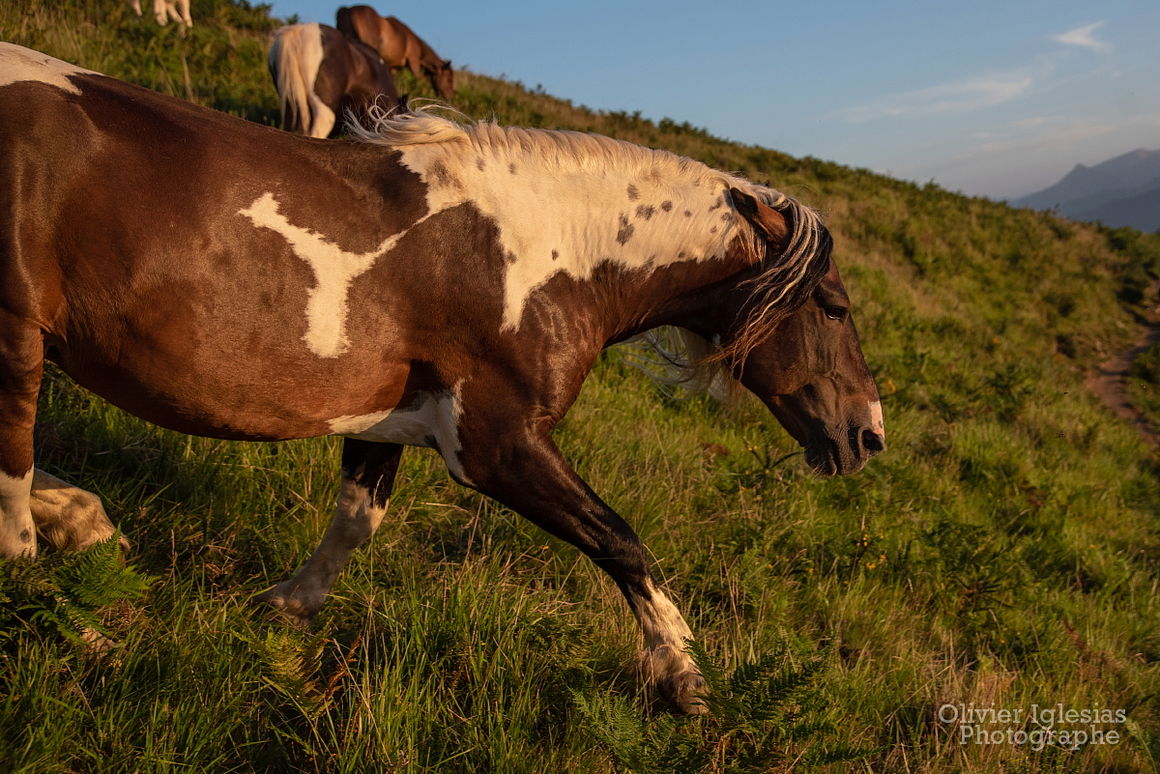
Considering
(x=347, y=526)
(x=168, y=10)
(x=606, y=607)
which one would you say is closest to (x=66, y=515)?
(x=347, y=526)

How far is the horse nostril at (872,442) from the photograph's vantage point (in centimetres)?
293

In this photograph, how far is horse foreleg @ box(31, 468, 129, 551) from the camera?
2434 millimetres

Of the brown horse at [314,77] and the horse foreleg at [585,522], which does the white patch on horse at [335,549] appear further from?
the brown horse at [314,77]

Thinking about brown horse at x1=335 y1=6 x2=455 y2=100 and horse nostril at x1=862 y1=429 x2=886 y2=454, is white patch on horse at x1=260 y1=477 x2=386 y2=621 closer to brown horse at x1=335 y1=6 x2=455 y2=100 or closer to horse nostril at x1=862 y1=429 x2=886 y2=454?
horse nostril at x1=862 y1=429 x2=886 y2=454

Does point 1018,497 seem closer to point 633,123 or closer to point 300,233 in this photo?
point 300,233

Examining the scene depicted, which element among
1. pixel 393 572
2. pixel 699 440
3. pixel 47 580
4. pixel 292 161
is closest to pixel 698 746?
pixel 393 572

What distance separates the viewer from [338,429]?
7.49 feet

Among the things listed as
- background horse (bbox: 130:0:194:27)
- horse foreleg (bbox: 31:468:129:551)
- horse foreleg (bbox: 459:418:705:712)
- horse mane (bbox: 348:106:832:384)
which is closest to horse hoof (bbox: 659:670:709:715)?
horse foreleg (bbox: 459:418:705:712)

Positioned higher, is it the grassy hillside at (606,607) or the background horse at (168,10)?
the background horse at (168,10)

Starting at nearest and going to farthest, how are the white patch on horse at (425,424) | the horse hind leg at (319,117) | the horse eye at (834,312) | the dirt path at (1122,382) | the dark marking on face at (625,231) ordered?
the white patch on horse at (425,424), the dark marking on face at (625,231), the horse eye at (834,312), the horse hind leg at (319,117), the dirt path at (1122,382)

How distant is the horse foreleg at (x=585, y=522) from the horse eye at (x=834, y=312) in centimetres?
119

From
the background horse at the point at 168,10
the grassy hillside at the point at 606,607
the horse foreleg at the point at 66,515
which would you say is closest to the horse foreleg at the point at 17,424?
the grassy hillside at the point at 606,607

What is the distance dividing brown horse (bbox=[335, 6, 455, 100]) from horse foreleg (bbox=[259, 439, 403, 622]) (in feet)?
36.4

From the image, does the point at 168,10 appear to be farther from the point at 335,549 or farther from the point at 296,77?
the point at 335,549
